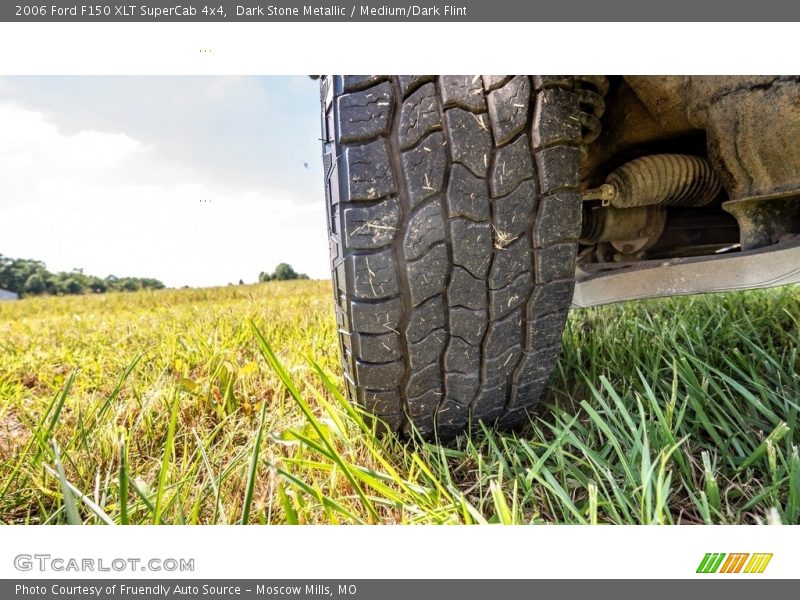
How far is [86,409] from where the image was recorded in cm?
80

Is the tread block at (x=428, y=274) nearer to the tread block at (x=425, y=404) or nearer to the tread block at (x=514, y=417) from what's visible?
the tread block at (x=425, y=404)

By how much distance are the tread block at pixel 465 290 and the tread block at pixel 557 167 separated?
0.53ft

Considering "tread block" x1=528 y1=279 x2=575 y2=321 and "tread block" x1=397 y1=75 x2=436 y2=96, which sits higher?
"tread block" x1=397 y1=75 x2=436 y2=96

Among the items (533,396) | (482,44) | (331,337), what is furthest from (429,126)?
(331,337)

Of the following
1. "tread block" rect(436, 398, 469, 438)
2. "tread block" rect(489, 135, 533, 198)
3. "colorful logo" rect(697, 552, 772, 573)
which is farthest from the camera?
"tread block" rect(436, 398, 469, 438)

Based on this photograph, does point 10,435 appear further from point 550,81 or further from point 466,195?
point 550,81

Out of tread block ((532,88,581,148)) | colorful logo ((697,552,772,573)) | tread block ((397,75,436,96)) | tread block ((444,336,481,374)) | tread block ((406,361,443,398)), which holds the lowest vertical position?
colorful logo ((697,552,772,573))

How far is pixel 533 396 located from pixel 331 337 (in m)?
0.67

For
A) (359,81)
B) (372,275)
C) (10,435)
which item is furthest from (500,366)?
(10,435)

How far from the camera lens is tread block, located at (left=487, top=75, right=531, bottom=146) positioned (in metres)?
0.55

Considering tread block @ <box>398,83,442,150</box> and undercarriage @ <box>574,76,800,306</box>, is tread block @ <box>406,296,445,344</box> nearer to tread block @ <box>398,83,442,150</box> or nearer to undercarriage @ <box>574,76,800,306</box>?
tread block @ <box>398,83,442,150</box>

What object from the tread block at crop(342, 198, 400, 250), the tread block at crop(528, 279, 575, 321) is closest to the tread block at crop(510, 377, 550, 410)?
the tread block at crop(528, 279, 575, 321)

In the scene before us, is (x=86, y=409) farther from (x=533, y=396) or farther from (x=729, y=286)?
(x=729, y=286)

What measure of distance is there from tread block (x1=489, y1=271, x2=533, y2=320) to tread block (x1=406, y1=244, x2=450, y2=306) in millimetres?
83
